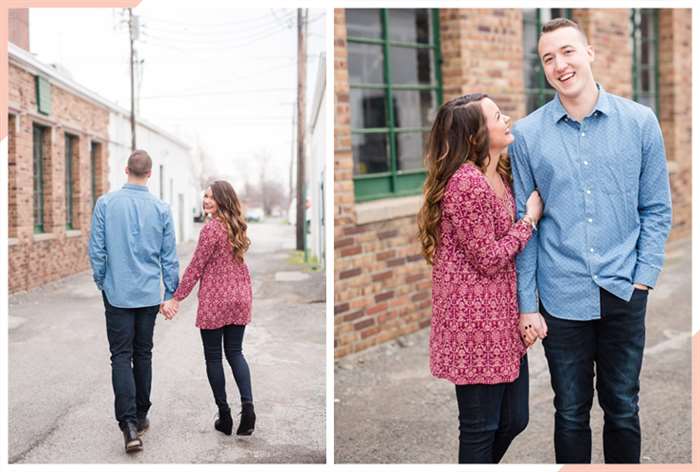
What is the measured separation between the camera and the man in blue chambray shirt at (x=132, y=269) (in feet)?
11.5

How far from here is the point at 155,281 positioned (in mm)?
3562

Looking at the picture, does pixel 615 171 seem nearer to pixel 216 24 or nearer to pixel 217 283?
pixel 217 283

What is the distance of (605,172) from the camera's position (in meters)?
2.76

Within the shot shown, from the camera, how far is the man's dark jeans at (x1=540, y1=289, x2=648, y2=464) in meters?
2.82

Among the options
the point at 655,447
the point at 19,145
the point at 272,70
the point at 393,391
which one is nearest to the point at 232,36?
the point at 272,70

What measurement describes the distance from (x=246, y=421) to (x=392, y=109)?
324cm

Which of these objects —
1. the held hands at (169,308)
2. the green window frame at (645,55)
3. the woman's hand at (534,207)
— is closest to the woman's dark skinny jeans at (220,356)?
the held hands at (169,308)

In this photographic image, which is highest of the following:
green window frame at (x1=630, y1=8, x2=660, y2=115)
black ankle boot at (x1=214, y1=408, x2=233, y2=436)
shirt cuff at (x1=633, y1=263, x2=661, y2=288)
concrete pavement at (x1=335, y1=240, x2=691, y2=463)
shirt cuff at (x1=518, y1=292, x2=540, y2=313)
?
green window frame at (x1=630, y1=8, x2=660, y2=115)

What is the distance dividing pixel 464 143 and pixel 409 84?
3.67 m

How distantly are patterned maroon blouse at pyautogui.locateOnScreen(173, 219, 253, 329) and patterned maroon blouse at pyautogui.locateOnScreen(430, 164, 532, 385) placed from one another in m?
1.15

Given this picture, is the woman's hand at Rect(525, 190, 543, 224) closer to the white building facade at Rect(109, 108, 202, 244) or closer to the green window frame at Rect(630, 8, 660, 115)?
the white building facade at Rect(109, 108, 202, 244)

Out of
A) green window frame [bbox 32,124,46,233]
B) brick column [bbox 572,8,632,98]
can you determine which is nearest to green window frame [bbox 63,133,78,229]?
green window frame [bbox 32,124,46,233]

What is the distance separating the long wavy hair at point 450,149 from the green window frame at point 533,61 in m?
4.85

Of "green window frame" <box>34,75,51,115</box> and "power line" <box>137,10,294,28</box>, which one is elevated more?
"power line" <box>137,10,294,28</box>
